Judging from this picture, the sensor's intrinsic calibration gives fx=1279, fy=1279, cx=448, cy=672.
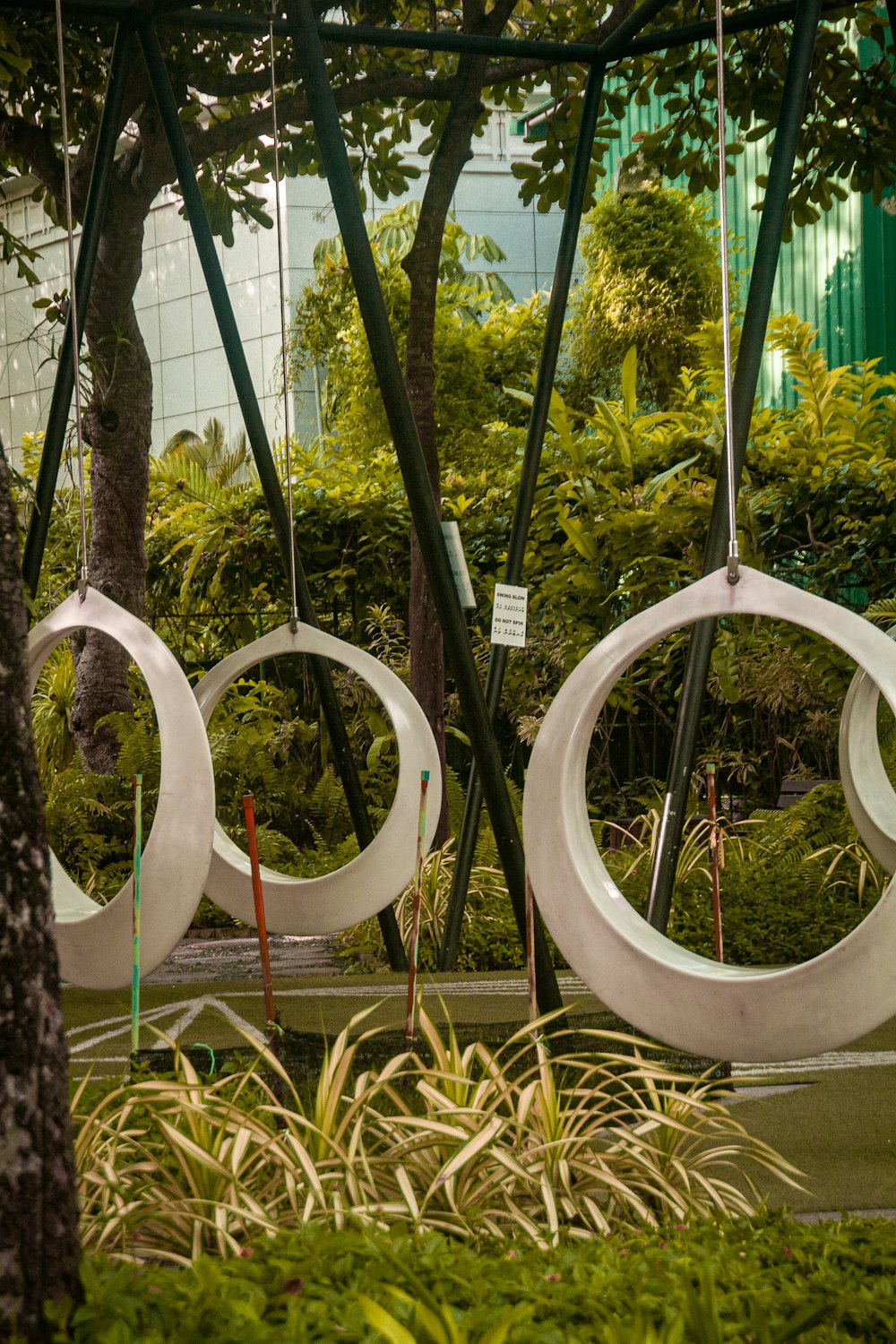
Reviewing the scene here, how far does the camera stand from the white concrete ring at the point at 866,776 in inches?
128

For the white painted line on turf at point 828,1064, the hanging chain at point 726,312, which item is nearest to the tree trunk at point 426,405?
the white painted line on turf at point 828,1064

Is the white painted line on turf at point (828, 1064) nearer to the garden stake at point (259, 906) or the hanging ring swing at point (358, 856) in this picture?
the hanging ring swing at point (358, 856)

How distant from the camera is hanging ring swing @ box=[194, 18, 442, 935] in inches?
131

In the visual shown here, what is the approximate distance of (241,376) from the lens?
381 cm

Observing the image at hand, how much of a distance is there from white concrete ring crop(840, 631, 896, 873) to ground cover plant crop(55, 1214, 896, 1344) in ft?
4.57

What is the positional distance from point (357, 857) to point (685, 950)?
127 cm

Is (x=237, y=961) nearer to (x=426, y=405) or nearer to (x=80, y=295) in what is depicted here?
(x=426, y=405)

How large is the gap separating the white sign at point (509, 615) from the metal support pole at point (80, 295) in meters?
1.39

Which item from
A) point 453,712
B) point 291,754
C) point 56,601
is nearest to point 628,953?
point 291,754

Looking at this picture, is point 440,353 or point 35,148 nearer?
point 35,148

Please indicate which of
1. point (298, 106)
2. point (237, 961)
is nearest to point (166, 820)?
point (237, 961)

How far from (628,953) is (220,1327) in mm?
1041

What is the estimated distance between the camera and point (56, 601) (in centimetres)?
913

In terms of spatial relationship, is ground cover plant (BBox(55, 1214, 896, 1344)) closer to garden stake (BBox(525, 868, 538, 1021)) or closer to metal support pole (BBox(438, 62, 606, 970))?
garden stake (BBox(525, 868, 538, 1021))
